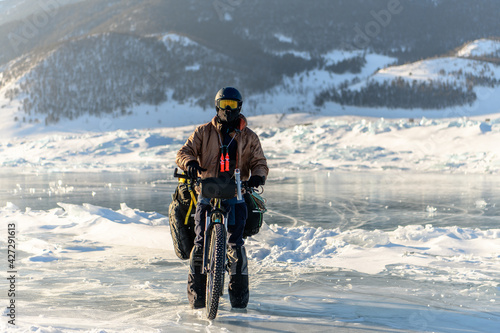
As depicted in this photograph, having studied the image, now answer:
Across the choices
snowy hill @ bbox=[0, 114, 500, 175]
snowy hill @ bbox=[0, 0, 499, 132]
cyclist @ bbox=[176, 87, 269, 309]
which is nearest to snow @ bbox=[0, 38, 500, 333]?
cyclist @ bbox=[176, 87, 269, 309]

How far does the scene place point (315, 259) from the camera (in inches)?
253

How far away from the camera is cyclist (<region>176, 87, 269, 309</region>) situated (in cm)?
422

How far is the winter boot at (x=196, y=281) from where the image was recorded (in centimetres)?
432

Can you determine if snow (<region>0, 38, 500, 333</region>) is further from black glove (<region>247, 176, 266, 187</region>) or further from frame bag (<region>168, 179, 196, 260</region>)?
black glove (<region>247, 176, 266, 187</region>)

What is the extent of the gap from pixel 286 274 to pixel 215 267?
6.44ft

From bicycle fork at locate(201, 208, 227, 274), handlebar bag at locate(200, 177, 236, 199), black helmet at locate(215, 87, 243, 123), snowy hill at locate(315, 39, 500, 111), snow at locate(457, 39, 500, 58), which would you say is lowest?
bicycle fork at locate(201, 208, 227, 274)

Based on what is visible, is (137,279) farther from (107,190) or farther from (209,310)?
(107,190)

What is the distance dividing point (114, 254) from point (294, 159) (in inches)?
1046

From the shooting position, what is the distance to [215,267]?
3879 mm

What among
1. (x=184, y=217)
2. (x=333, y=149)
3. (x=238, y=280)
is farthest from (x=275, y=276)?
(x=333, y=149)

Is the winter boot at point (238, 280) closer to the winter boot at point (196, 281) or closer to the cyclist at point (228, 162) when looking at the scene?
the cyclist at point (228, 162)

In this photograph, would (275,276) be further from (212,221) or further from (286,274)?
(212,221)

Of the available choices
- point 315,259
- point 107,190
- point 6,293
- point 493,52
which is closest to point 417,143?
point 107,190

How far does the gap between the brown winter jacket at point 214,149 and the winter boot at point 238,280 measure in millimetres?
689
